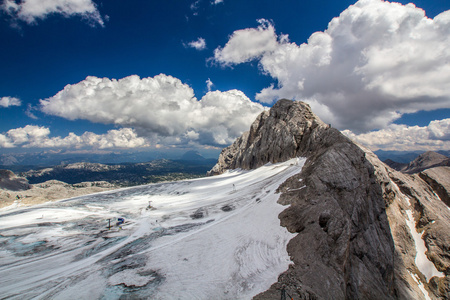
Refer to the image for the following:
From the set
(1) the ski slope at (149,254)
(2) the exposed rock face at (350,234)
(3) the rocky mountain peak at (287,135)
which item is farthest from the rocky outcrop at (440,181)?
(1) the ski slope at (149,254)

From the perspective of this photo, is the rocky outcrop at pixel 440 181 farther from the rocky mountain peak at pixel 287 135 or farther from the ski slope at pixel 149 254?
the ski slope at pixel 149 254

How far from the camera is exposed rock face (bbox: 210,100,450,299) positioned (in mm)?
14609

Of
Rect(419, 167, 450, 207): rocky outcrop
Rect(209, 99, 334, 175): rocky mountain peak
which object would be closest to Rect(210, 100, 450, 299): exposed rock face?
Rect(209, 99, 334, 175): rocky mountain peak

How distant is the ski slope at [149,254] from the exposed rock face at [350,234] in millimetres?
1694

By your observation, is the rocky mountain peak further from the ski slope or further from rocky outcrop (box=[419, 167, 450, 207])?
rocky outcrop (box=[419, 167, 450, 207])

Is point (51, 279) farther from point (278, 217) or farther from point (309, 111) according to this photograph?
point (309, 111)

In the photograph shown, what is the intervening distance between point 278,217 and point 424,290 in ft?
110

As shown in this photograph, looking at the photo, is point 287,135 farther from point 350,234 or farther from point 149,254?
point 149,254

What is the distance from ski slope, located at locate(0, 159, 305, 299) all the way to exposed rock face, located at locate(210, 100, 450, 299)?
1694 mm

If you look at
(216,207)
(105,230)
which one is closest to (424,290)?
(216,207)

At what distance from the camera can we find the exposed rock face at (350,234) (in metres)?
14.6

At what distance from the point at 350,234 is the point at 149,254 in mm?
20781

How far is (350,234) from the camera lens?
19.8 m

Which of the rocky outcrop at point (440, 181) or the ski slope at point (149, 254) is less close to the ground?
the ski slope at point (149, 254)
